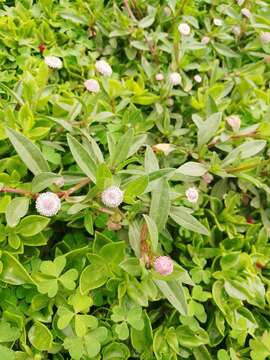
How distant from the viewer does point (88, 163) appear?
3.76 ft

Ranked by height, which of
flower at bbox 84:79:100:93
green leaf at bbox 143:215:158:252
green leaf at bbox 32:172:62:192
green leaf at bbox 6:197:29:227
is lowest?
green leaf at bbox 143:215:158:252

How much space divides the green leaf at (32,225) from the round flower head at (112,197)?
15cm

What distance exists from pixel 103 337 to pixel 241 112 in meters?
0.96

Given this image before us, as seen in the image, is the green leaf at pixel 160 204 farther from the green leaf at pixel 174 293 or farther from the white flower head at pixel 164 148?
the white flower head at pixel 164 148

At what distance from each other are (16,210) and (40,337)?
0.30 meters

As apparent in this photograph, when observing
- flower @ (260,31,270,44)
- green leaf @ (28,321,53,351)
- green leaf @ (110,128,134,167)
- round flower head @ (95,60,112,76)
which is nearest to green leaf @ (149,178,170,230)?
green leaf @ (110,128,134,167)

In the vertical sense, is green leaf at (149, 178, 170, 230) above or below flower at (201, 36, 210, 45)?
below

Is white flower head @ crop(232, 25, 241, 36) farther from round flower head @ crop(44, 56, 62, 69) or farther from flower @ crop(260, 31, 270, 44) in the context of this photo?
round flower head @ crop(44, 56, 62, 69)

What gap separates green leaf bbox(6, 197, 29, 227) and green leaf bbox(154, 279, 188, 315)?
368 mm

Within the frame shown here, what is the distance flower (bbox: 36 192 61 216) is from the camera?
1058 millimetres

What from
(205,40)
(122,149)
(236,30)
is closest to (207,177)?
(122,149)

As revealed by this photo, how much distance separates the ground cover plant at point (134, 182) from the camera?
3.64 ft

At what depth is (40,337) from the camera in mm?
1079

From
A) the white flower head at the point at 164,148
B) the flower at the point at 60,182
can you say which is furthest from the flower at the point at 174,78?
the flower at the point at 60,182
